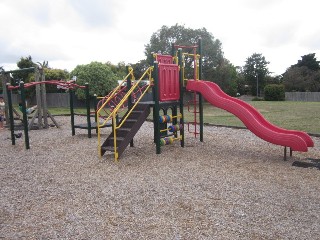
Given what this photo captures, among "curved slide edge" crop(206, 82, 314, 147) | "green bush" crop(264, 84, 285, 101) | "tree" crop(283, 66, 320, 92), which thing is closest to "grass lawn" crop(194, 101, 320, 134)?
"curved slide edge" crop(206, 82, 314, 147)

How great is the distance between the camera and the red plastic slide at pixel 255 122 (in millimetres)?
6887

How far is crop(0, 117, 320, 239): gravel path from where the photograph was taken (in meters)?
3.83

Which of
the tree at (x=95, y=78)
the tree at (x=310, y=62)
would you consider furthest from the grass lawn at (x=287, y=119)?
the tree at (x=310, y=62)

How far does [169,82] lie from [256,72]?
60.5m

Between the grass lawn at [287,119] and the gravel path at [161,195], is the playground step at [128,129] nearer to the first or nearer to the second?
the gravel path at [161,195]

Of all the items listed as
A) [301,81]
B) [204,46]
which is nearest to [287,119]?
[204,46]

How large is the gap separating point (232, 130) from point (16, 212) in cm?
899

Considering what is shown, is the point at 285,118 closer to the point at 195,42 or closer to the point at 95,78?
the point at 195,42

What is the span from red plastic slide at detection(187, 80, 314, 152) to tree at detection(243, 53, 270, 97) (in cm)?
5138

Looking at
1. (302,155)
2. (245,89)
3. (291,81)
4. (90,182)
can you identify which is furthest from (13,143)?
(245,89)

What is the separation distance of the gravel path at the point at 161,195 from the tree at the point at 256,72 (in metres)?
52.9

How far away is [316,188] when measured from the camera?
17.1 feet

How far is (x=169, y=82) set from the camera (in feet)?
27.9

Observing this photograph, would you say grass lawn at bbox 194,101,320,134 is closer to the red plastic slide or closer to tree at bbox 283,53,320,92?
the red plastic slide
